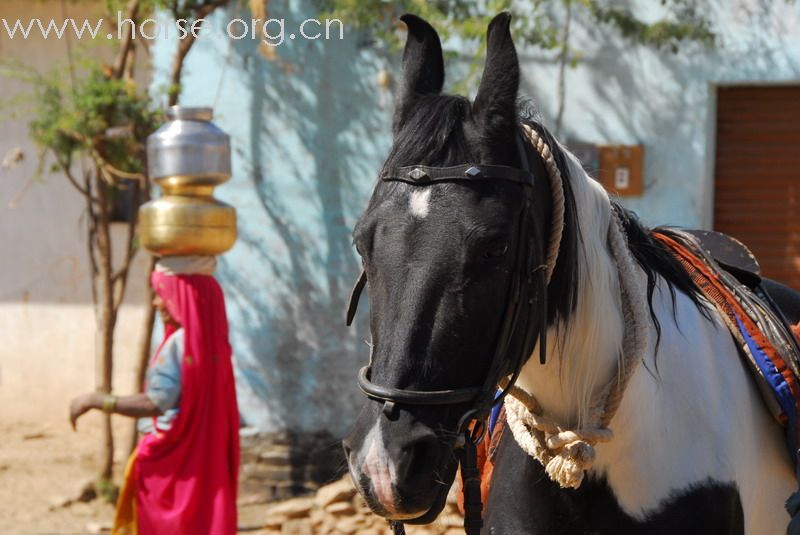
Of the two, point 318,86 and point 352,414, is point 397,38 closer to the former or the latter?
point 318,86

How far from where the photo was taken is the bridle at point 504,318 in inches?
70.5

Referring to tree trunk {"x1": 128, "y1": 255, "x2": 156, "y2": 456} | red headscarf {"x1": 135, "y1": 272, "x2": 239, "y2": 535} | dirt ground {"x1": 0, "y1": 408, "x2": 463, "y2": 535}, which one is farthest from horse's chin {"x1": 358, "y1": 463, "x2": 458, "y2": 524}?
tree trunk {"x1": 128, "y1": 255, "x2": 156, "y2": 456}

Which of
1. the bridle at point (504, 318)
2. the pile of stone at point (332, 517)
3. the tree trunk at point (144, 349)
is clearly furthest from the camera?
the tree trunk at point (144, 349)

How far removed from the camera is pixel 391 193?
1.86 metres

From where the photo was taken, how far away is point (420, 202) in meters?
1.81

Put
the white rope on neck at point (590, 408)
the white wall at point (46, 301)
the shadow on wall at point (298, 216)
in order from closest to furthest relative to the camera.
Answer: the white rope on neck at point (590, 408) → the shadow on wall at point (298, 216) → the white wall at point (46, 301)

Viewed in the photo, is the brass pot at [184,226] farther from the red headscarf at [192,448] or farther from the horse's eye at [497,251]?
the horse's eye at [497,251]

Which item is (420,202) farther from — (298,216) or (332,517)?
(298,216)

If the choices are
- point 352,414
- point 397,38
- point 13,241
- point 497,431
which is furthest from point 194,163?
point 13,241

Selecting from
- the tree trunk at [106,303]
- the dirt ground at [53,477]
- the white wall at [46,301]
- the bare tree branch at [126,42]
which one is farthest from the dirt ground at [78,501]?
the bare tree branch at [126,42]

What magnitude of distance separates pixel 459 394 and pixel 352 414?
4766mm

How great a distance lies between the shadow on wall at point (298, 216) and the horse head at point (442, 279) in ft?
14.7

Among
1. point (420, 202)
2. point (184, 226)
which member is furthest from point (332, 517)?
point (420, 202)

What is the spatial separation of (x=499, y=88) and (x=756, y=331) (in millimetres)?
1023
